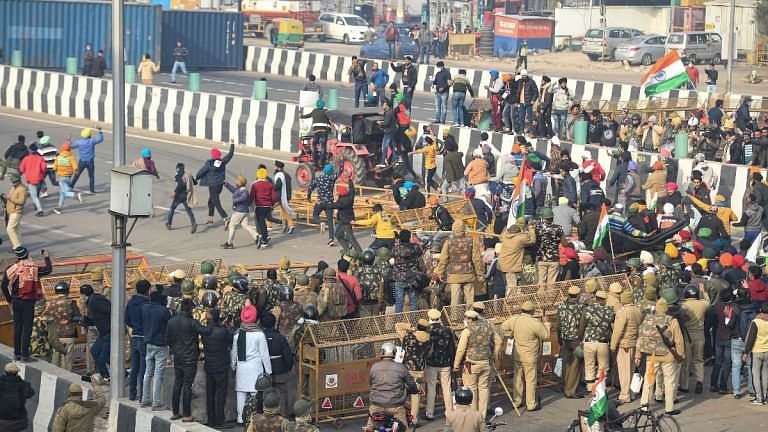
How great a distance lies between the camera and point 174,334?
15.2 metres

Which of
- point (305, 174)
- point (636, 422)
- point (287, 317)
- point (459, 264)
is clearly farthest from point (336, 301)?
point (305, 174)

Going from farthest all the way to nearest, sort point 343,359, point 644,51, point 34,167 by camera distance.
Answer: point 644,51, point 34,167, point 343,359

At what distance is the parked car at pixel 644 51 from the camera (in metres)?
56.8

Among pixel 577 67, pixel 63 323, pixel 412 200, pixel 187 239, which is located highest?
pixel 577 67

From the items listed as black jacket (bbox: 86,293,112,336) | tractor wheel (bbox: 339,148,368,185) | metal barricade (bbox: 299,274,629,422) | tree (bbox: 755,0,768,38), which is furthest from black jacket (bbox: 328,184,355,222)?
tree (bbox: 755,0,768,38)

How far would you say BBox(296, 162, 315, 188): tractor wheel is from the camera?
1123 inches

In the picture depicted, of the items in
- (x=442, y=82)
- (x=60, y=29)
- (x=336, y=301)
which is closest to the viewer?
(x=336, y=301)

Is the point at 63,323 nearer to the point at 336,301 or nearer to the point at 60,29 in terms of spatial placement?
the point at 336,301

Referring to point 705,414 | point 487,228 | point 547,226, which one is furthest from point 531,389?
point 487,228

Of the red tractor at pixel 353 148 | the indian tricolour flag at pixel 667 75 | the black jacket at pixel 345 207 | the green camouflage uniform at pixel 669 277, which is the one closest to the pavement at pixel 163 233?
the black jacket at pixel 345 207

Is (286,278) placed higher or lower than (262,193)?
lower

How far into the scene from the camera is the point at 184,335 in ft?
49.9

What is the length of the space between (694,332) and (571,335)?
169 centimetres

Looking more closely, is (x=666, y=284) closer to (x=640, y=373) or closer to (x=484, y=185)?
(x=640, y=373)
